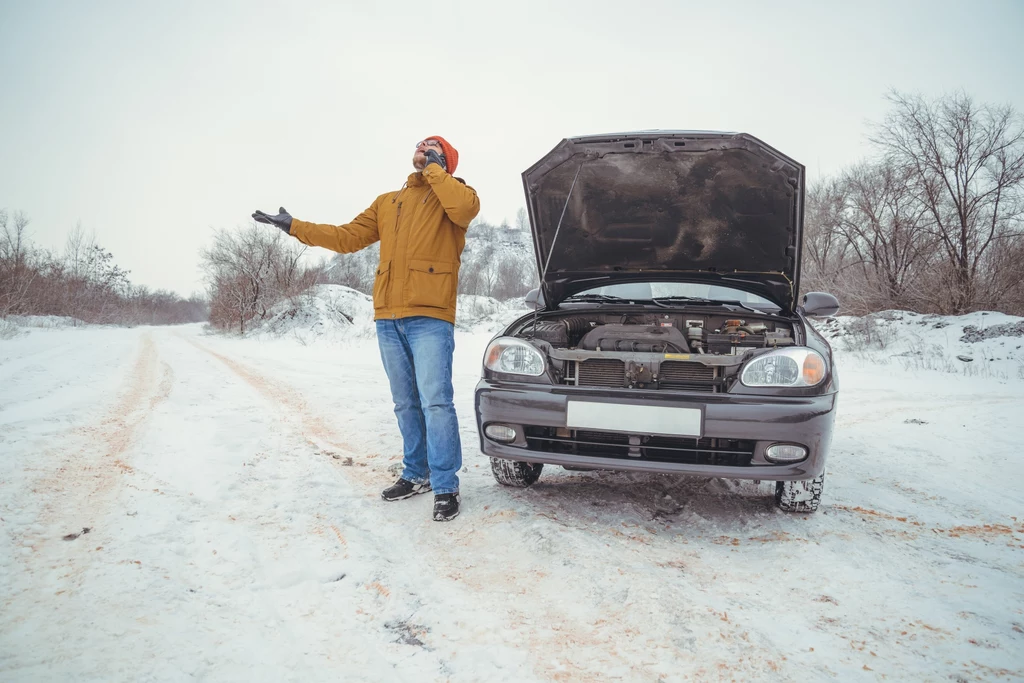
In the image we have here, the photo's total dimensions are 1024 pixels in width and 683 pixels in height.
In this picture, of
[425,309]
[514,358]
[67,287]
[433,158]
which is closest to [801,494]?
[514,358]

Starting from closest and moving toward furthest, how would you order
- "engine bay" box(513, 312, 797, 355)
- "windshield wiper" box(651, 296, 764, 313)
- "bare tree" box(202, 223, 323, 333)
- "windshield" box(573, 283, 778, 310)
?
1. "engine bay" box(513, 312, 797, 355)
2. "windshield wiper" box(651, 296, 764, 313)
3. "windshield" box(573, 283, 778, 310)
4. "bare tree" box(202, 223, 323, 333)

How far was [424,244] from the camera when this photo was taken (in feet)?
8.93

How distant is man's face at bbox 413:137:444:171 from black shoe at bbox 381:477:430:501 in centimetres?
170

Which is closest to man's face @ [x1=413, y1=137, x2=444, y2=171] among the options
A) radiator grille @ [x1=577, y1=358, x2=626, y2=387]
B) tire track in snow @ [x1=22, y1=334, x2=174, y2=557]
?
radiator grille @ [x1=577, y1=358, x2=626, y2=387]

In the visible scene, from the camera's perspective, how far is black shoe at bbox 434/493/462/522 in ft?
8.20

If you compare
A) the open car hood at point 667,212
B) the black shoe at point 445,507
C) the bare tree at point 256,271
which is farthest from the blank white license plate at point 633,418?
the bare tree at point 256,271

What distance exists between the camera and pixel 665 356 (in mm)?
2518

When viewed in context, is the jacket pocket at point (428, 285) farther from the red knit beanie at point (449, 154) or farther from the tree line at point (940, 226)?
→ the tree line at point (940, 226)

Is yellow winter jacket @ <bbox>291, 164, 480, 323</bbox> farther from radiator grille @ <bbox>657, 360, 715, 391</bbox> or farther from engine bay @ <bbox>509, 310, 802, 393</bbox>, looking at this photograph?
radiator grille @ <bbox>657, 360, 715, 391</bbox>

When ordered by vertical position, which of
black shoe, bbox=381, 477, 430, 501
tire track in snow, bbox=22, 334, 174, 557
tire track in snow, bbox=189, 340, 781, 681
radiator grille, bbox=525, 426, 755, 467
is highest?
radiator grille, bbox=525, 426, 755, 467

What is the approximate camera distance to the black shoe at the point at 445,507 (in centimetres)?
250

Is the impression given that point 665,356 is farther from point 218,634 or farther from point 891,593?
point 218,634

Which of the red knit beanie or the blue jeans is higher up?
the red knit beanie

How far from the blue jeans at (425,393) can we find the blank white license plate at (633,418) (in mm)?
673
